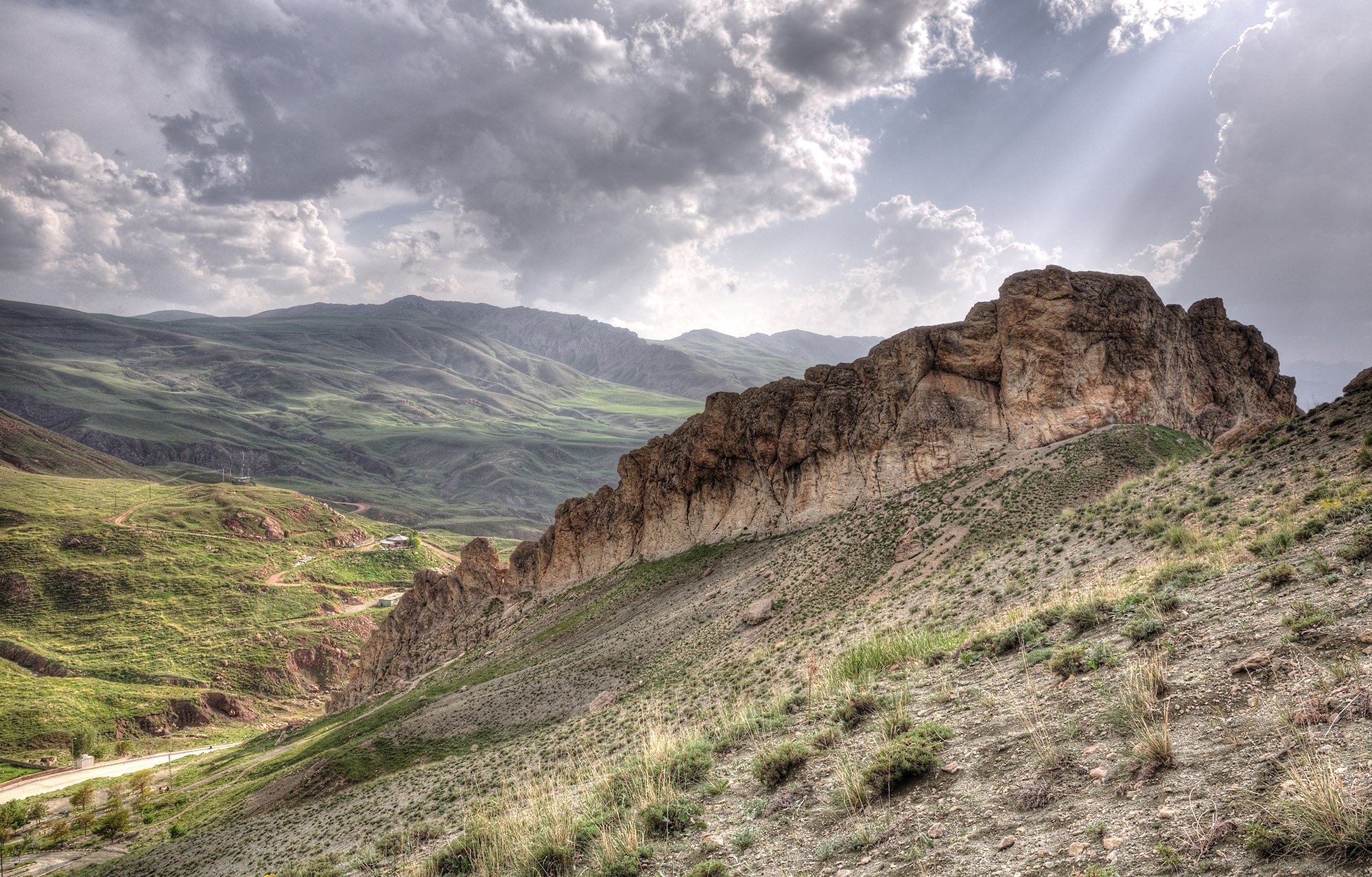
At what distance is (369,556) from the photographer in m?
128

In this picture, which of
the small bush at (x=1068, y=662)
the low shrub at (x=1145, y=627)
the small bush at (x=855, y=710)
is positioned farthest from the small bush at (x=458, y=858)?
the low shrub at (x=1145, y=627)

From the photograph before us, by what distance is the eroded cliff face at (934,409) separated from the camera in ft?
128

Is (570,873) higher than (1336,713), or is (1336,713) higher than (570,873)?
(1336,713)

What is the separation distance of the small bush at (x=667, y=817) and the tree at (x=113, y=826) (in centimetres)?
5110

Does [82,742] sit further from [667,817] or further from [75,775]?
[667,817]

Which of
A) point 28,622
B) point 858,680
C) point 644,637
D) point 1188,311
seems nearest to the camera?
point 858,680

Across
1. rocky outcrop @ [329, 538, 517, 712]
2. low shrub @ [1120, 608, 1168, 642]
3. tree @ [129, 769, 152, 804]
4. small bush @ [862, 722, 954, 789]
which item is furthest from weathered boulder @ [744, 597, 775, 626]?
tree @ [129, 769, 152, 804]

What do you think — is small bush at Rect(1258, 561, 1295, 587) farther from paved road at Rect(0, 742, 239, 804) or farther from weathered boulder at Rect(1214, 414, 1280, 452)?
paved road at Rect(0, 742, 239, 804)

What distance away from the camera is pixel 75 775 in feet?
184

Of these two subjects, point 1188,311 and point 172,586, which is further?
→ point 172,586

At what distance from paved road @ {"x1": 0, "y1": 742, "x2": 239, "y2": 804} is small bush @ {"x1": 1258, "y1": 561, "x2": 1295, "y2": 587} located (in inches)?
3115

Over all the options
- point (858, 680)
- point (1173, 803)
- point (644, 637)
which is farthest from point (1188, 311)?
point (1173, 803)

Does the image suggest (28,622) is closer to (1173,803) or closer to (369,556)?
(369,556)

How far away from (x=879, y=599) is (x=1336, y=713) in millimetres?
24004
